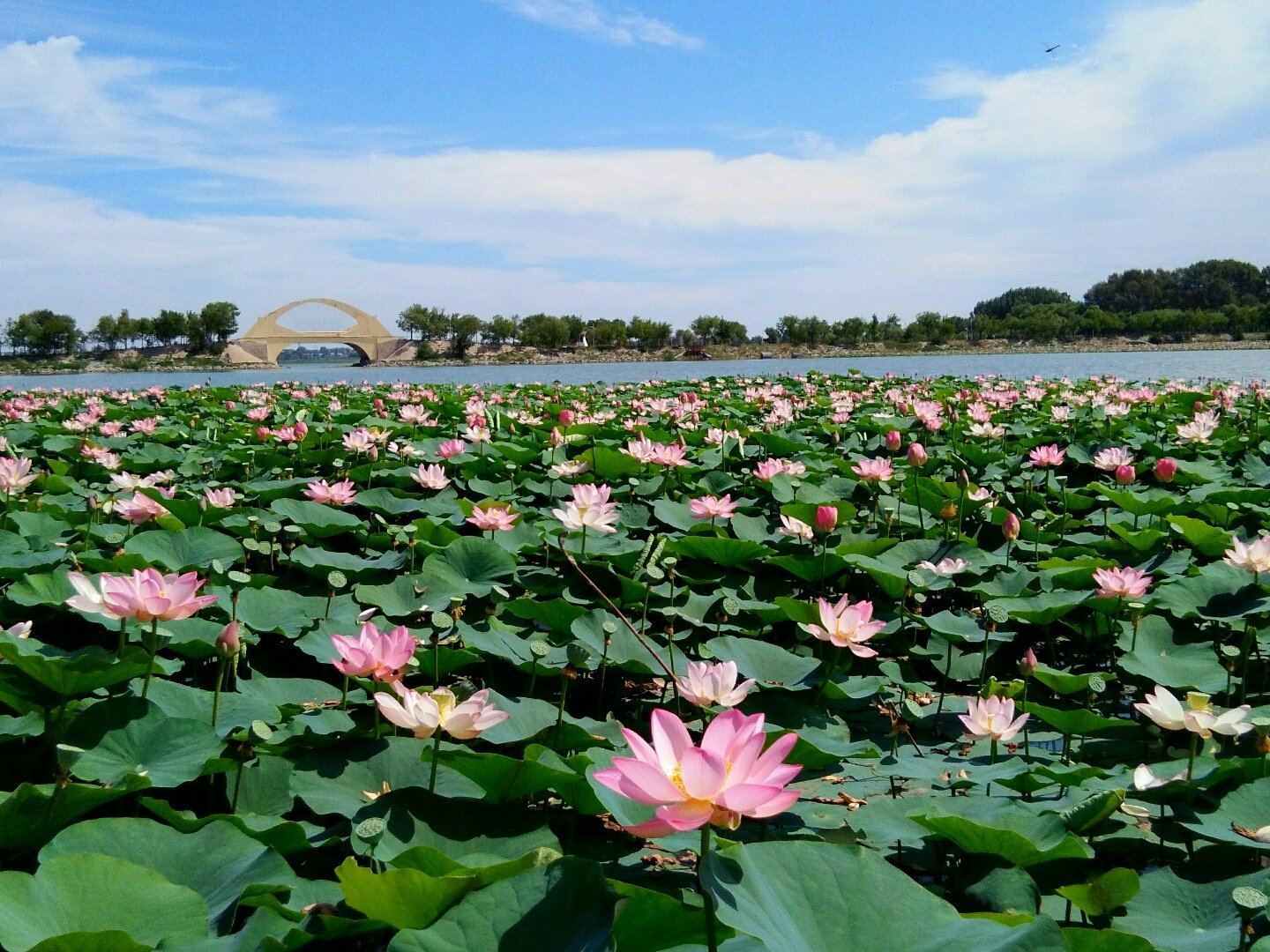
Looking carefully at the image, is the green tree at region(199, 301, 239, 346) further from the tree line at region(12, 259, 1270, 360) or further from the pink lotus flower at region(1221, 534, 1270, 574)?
the pink lotus flower at region(1221, 534, 1270, 574)

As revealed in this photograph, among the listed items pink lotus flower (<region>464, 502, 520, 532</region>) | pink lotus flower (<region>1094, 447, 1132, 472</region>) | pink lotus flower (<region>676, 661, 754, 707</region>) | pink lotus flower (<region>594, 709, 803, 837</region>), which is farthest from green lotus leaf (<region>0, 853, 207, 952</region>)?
pink lotus flower (<region>1094, 447, 1132, 472</region>)

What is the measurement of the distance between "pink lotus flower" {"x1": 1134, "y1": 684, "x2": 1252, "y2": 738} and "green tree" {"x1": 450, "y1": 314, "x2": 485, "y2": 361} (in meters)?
67.2

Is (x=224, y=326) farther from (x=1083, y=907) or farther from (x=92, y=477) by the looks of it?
(x=1083, y=907)

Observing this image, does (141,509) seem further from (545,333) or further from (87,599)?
(545,333)

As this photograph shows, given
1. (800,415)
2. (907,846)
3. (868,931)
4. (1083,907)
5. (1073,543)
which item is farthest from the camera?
(800,415)

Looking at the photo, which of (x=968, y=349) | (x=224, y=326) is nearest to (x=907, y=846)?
(x=968, y=349)

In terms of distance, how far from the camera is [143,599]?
1659 millimetres

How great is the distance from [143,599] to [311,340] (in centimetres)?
7023

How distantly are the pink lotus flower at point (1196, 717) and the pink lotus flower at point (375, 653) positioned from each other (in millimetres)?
1369

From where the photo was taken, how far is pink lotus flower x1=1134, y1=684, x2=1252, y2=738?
162 cm

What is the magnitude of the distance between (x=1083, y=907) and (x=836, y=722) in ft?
2.92

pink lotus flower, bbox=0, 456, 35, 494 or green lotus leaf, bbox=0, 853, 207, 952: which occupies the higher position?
pink lotus flower, bbox=0, 456, 35, 494

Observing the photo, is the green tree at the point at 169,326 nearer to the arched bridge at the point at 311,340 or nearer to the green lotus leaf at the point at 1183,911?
the arched bridge at the point at 311,340

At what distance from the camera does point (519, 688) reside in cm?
246
